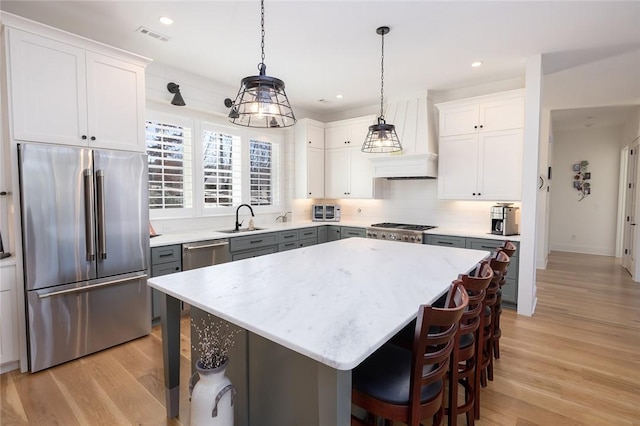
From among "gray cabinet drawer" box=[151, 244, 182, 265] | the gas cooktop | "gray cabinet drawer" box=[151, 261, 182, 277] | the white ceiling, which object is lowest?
"gray cabinet drawer" box=[151, 261, 182, 277]

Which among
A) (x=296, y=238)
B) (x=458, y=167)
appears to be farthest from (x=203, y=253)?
(x=458, y=167)

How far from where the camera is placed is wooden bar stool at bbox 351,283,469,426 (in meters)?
1.19

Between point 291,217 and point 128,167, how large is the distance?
2.92 m

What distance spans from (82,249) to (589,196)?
8.91 meters

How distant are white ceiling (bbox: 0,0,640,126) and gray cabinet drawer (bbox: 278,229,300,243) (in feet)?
6.70

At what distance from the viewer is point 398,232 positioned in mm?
4391

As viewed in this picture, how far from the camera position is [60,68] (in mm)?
2537

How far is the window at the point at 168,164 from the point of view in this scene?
3.70 meters

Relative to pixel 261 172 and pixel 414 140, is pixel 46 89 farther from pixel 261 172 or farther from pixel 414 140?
pixel 414 140

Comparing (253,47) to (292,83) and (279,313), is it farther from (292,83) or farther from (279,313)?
(279,313)

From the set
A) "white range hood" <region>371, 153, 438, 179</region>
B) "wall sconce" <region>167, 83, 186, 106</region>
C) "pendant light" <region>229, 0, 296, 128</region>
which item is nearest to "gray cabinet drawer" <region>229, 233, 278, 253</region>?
"wall sconce" <region>167, 83, 186, 106</region>

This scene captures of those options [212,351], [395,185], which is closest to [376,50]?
[395,185]

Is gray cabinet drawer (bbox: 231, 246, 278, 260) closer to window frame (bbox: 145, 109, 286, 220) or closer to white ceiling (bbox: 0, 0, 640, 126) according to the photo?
window frame (bbox: 145, 109, 286, 220)

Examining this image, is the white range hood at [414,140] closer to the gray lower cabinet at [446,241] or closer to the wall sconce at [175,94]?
the gray lower cabinet at [446,241]
